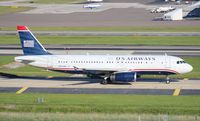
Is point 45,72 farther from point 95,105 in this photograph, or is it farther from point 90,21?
point 90,21

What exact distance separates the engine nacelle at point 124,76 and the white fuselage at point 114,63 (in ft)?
3.27

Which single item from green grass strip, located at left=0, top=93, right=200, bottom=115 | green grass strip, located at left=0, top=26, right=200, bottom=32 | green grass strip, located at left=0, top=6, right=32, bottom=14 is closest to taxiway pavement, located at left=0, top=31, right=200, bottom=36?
green grass strip, located at left=0, top=26, right=200, bottom=32

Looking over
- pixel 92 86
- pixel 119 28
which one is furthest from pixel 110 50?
pixel 119 28

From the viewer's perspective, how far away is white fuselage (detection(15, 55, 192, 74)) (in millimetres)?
74000

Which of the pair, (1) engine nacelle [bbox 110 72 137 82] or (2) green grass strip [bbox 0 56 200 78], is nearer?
A: (1) engine nacelle [bbox 110 72 137 82]

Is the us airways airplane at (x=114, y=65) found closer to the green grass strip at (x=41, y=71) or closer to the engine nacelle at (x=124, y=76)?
the engine nacelle at (x=124, y=76)

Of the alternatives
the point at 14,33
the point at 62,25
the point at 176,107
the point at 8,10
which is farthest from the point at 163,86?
the point at 8,10

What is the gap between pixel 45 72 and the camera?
84.1m

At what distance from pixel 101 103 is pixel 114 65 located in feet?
43.9

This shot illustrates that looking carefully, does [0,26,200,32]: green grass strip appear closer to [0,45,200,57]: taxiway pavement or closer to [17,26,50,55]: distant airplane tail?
[0,45,200,57]: taxiway pavement

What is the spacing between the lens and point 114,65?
74.6 m

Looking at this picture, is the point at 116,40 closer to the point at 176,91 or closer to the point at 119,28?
the point at 119,28

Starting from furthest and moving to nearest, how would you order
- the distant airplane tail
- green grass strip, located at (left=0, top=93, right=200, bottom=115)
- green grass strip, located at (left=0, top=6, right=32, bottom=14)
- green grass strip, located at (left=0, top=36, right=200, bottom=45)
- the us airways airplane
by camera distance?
green grass strip, located at (left=0, top=6, right=32, bottom=14) < green grass strip, located at (left=0, top=36, right=200, bottom=45) < the distant airplane tail < the us airways airplane < green grass strip, located at (left=0, top=93, right=200, bottom=115)

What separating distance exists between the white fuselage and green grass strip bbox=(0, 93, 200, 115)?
27.8 feet
